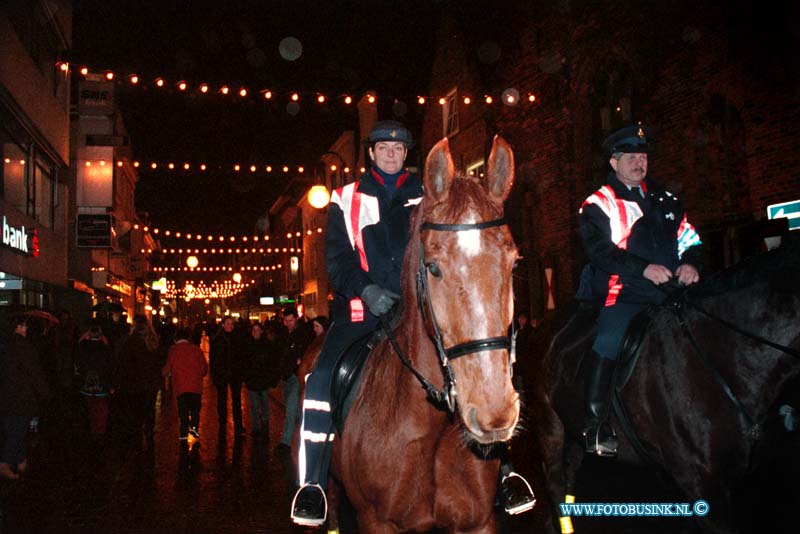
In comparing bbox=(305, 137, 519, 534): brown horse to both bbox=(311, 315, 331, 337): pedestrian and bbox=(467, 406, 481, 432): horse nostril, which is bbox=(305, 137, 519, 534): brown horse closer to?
bbox=(467, 406, 481, 432): horse nostril

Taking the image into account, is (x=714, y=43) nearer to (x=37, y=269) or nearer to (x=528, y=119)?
(x=528, y=119)

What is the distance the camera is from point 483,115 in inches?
923

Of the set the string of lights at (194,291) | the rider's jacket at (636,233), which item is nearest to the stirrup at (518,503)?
the rider's jacket at (636,233)

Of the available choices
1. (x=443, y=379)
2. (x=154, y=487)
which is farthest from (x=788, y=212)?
(x=154, y=487)

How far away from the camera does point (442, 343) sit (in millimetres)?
3201

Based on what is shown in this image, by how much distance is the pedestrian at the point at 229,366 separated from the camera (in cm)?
1462

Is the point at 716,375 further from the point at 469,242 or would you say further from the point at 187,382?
the point at 187,382

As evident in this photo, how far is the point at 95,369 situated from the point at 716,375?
12.1 metres

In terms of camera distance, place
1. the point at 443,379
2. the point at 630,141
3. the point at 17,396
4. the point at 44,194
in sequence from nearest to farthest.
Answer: the point at 443,379, the point at 630,141, the point at 17,396, the point at 44,194

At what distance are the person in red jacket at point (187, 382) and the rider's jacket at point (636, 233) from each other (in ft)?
32.0

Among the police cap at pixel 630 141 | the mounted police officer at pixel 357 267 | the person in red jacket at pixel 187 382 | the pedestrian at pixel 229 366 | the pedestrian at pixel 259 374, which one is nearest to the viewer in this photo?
the mounted police officer at pixel 357 267

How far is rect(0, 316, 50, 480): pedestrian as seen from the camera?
10.5 meters

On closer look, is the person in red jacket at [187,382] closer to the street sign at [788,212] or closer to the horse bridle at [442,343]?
the street sign at [788,212]

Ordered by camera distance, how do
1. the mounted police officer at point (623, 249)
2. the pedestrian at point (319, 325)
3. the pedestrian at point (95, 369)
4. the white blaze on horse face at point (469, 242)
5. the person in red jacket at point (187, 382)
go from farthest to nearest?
1. the pedestrian at point (95, 369)
2. the person in red jacket at point (187, 382)
3. the pedestrian at point (319, 325)
4. the mounted police officer at point (623, 249)
5. the white blaze on horse face at point (469, 242)
